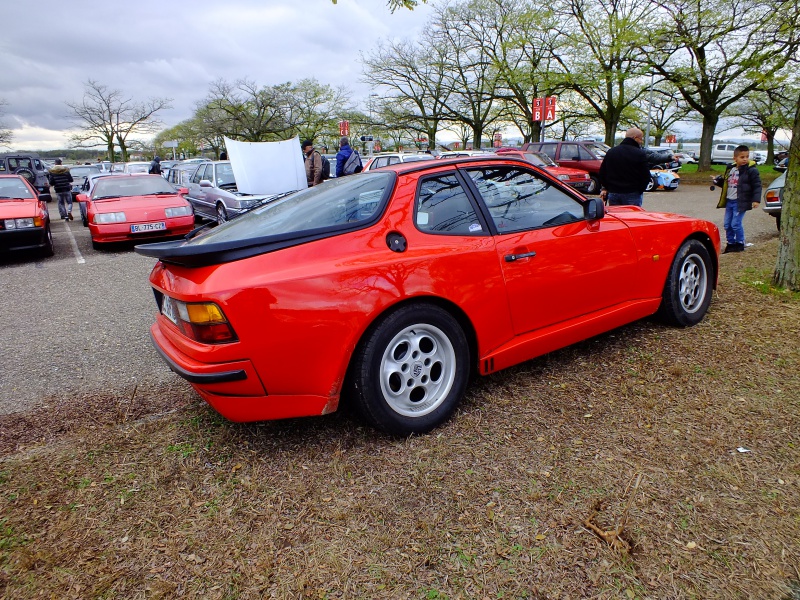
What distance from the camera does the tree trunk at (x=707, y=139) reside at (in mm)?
25358

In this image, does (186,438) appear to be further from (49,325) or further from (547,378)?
(49,325)

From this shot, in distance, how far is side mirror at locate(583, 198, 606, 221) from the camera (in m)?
3.30

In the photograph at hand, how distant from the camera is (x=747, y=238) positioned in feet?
28.7

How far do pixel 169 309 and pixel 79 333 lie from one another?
8.90 ft

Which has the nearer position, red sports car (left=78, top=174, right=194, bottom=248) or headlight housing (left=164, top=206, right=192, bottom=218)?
red sports car (left=78, top=174, right=194, bottom=248)

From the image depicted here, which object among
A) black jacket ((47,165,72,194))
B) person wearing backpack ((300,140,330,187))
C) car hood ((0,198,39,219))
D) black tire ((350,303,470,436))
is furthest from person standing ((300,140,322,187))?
black tire ((350,303,470,436))

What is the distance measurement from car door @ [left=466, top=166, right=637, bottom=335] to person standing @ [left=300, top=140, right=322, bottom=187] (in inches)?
320

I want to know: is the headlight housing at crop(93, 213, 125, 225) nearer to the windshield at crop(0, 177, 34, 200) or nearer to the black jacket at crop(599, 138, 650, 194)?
the windshield at crop(0, 177, 34, 200)

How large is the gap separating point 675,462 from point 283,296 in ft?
6.47

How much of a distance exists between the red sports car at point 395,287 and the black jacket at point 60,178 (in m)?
13.9

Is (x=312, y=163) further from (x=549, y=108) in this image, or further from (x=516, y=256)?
(x=549, y=108)

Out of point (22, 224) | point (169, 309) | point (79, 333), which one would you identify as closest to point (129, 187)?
point (22, 224)

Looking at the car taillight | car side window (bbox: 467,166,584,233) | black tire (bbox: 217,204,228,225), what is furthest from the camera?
black tire (bbox: 217,204,228,225)

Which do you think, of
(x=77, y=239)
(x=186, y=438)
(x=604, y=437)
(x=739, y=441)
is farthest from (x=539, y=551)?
(x=77, y=239)
